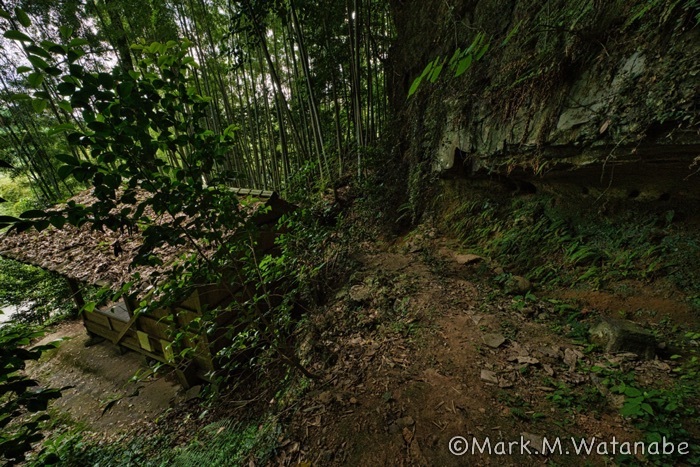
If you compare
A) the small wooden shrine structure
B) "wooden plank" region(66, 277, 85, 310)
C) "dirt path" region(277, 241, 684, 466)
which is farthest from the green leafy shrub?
"wooden plank" region(66, 277, 85, 310)

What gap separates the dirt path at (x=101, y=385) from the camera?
186 inches

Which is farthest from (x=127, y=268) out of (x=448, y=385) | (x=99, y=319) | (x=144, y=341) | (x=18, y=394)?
(x=448, y=385)

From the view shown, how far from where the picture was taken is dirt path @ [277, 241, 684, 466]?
1.72m

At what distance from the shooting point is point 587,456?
1.53 metres

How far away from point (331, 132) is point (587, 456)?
7952mm

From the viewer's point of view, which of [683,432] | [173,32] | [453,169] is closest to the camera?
[683,432]

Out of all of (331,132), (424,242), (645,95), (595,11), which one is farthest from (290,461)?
(331,132)

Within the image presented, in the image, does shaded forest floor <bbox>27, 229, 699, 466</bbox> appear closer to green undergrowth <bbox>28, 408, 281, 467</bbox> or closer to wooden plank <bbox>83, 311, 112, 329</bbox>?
green undergrowth <bbox>28, 408, 281, 467</bbox>

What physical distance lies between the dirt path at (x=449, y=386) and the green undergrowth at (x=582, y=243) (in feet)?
1.95

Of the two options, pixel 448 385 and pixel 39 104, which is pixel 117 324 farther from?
Result: pixel 448 385

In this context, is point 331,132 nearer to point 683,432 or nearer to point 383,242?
point 383,242

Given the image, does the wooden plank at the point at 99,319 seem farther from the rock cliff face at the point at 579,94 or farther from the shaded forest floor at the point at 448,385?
the rock cliff face at the point at 579,94

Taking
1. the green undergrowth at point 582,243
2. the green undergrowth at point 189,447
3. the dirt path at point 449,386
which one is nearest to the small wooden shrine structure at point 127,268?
the green undergrowth at point 189,447

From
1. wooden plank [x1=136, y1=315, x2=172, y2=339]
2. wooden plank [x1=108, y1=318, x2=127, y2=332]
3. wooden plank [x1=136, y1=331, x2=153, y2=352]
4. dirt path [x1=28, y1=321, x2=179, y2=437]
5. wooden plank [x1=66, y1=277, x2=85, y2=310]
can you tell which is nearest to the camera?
dirt path [x1=28, y1=321, x2=179, y2=437]
